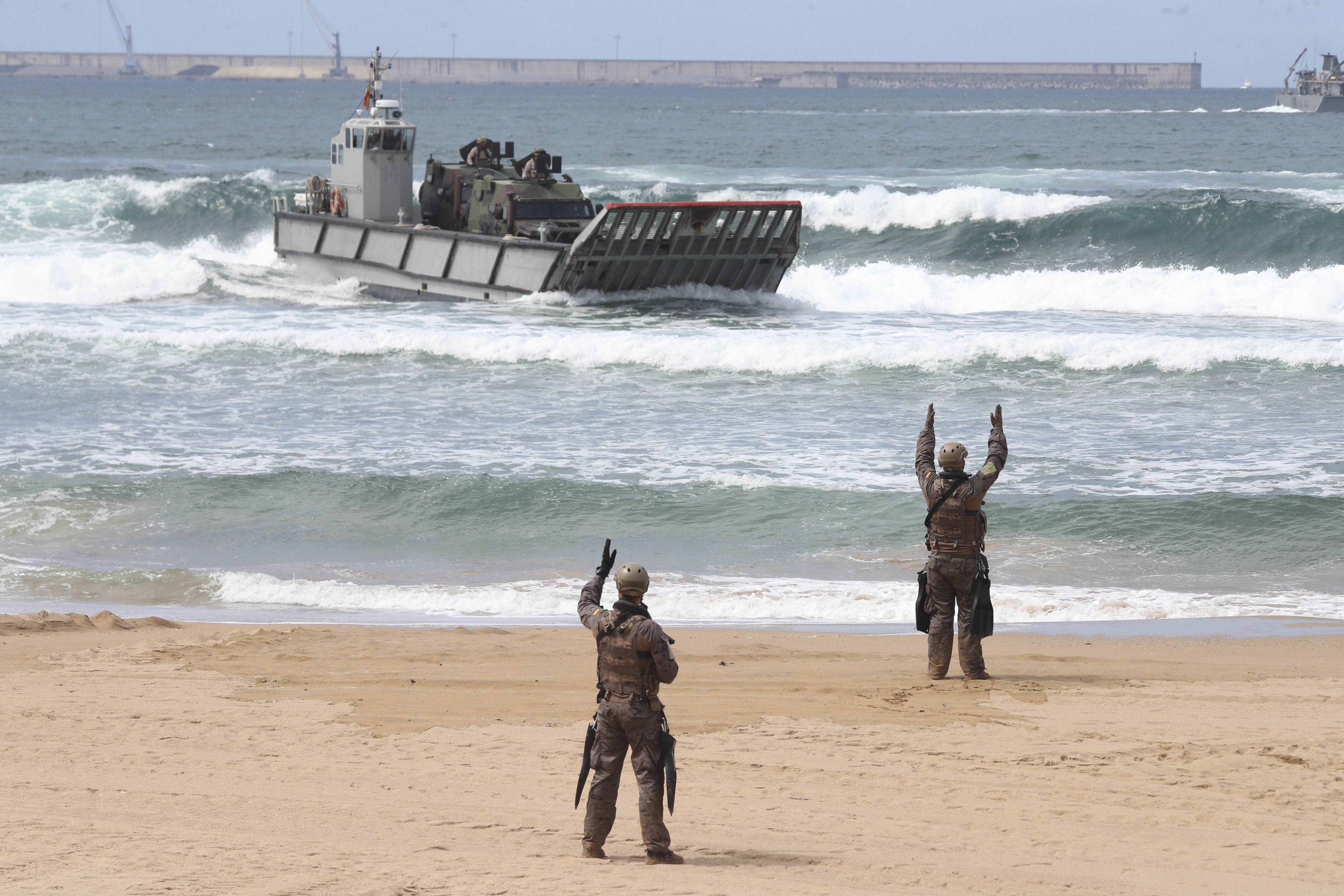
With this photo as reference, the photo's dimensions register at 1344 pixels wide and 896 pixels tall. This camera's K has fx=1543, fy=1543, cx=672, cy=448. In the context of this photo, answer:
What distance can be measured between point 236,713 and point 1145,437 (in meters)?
10.4

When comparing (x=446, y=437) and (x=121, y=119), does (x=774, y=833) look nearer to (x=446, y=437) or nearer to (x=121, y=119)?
(x=446, y=437)

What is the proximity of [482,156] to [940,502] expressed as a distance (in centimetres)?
1700

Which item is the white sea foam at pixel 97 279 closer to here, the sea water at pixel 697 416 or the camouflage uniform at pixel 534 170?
the sea water at pixel 697 416

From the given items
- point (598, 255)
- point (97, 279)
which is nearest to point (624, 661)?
point (598, 255)

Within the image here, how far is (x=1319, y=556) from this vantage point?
11398 millimetres

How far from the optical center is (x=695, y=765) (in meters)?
6.75

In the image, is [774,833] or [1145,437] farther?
[1145,437]

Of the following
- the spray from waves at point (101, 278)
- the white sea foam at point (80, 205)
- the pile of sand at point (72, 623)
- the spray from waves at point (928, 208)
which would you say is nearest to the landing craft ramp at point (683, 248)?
the spray from waves at point (101, 278)

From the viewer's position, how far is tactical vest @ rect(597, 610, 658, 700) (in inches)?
222

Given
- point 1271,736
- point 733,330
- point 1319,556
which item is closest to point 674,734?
point 1271,736

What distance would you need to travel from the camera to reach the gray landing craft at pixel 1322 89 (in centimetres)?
10388

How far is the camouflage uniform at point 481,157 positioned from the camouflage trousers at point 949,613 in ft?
55.3

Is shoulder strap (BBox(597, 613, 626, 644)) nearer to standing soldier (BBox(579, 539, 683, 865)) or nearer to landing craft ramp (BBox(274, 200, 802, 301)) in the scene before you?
standing soldier (BBox(579, 539, 683, 865))

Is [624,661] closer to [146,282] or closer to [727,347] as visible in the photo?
[727,347]
